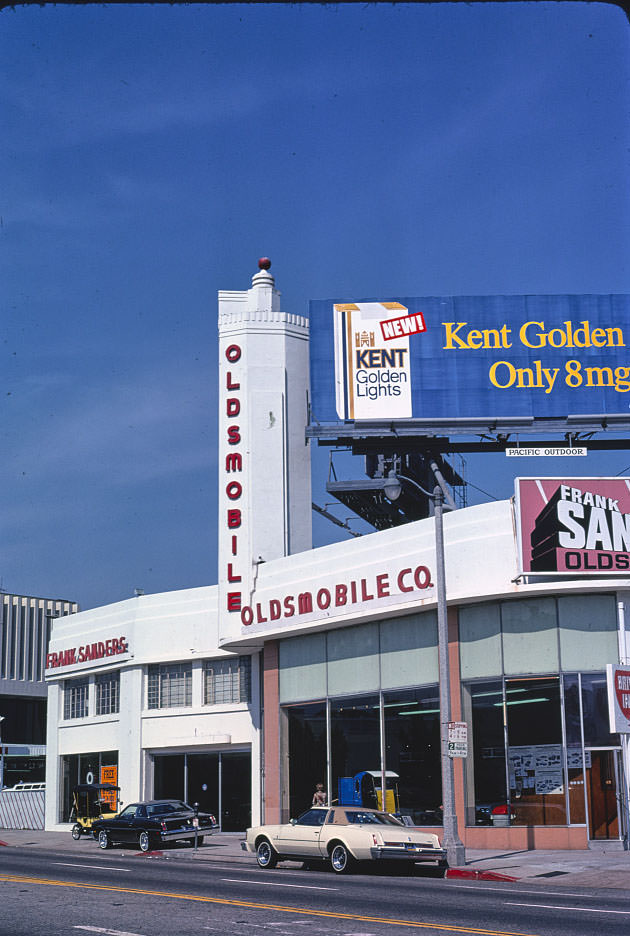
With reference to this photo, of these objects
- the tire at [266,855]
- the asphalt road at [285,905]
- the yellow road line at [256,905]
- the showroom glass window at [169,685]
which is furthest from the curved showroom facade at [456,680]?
the yellow road line at [256,905]

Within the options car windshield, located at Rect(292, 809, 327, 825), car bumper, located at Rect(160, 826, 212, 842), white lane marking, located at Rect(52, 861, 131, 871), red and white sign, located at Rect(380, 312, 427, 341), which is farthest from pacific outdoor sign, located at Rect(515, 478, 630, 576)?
white lane marking, located at Rect(52, 861, 131, 871)

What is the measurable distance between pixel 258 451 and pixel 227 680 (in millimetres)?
8486

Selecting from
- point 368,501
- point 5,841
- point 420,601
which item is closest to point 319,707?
point 420,601

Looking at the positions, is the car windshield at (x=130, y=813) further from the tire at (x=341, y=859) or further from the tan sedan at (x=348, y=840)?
the tire at (x=341, y=859)

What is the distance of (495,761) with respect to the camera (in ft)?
101

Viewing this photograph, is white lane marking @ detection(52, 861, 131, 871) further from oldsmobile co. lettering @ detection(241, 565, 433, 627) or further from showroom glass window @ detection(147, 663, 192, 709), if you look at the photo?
showroom glass window @ detection(147, 663, 192, 709)

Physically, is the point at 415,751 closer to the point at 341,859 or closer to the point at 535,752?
the point at 535,752

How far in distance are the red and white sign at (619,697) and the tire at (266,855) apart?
790 centimetres

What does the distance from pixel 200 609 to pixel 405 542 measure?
12102mm

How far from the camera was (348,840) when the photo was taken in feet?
74.9

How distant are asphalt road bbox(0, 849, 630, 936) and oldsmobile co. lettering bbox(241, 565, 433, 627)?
1060 cm

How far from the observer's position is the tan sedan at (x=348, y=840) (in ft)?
73.7

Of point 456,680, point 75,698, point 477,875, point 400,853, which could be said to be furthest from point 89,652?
point 400,853

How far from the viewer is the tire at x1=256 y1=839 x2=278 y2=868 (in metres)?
25.1
